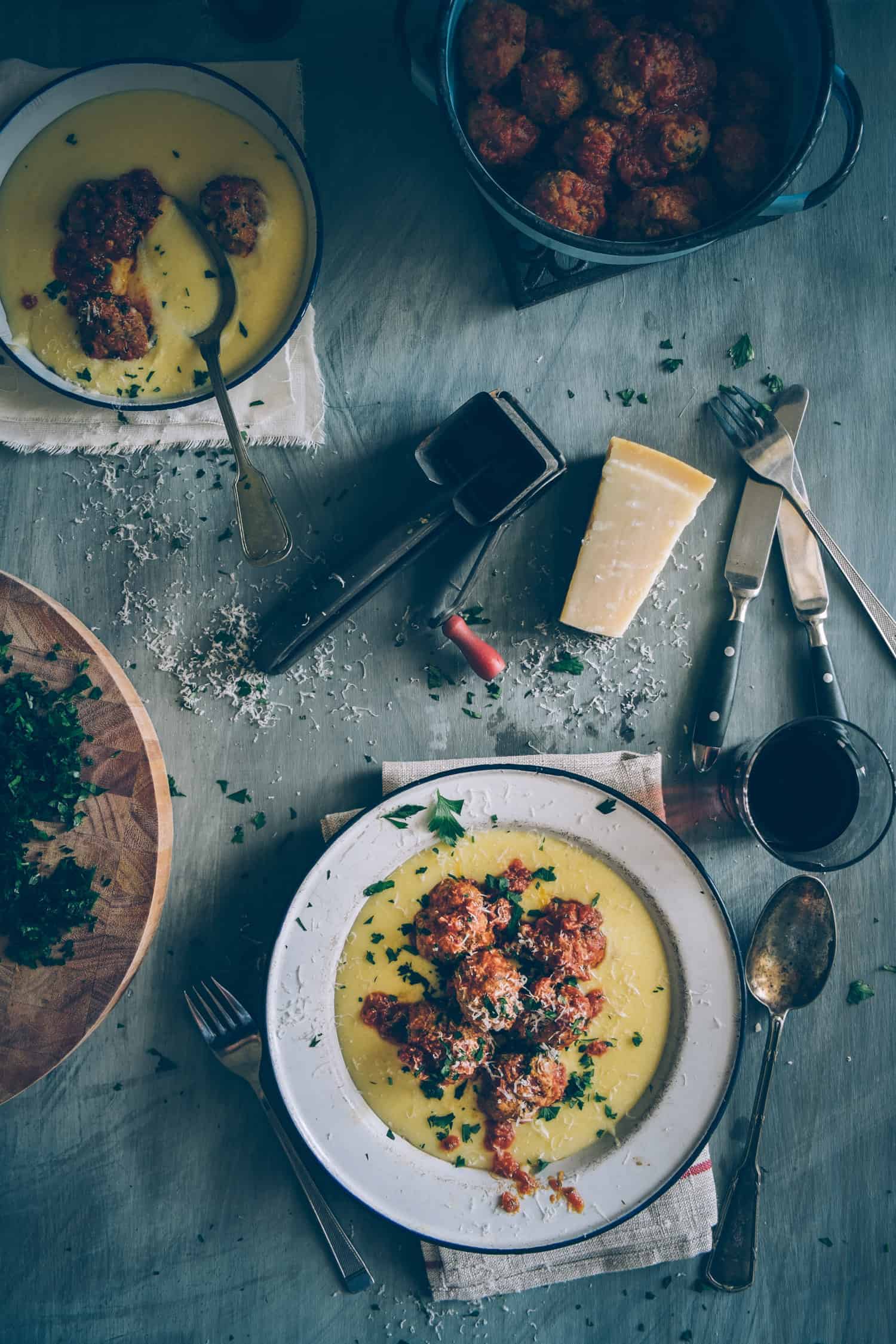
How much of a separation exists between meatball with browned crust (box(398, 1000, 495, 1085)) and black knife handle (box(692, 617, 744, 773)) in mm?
782

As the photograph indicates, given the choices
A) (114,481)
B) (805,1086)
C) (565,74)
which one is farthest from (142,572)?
(805,1086)

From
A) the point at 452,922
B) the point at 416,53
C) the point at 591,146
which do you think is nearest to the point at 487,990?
the point at 452,922

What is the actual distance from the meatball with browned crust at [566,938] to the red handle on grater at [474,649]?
513 mm

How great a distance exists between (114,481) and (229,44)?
985mm

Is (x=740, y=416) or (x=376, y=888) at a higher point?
(x=740, y=416)

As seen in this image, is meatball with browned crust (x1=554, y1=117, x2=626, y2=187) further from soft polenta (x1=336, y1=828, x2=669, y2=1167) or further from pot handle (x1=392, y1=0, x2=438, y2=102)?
soft polenta (x1=336, y1=828, x2=669, y2=1167)

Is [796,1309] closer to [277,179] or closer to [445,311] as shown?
[445,311]

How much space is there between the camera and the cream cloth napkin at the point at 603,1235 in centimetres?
184

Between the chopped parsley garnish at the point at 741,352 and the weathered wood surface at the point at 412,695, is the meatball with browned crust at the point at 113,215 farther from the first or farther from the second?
the chopped parsley garnish at the point at 741,352

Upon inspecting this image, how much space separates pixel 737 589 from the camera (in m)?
1.90

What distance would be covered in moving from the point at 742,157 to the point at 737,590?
0.84 m

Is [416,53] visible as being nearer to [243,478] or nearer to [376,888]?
[243,478]

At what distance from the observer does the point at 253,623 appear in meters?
1.89

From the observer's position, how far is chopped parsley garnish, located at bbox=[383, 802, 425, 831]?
1.74 m
